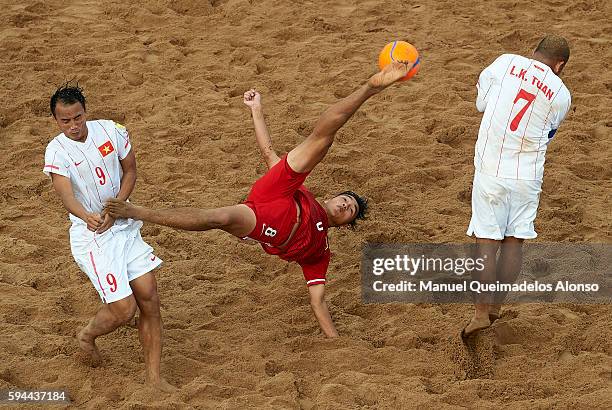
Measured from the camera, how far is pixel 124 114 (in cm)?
973

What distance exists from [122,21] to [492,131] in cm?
580

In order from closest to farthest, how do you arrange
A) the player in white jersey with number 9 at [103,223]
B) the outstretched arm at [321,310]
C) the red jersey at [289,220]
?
the player in white jersey with number 9 at [103,223] → the red jersey at [289,220] → the outstretched arm at [321,310]

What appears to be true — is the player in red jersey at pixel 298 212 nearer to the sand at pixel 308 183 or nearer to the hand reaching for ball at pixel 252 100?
the hand reaching for ball at pixel 252 100

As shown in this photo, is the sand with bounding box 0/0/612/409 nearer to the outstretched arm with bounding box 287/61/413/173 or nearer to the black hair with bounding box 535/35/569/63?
the outstretched arm with bounding box 287/61/413/173

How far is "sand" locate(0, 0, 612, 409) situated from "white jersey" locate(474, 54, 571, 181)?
1.16 m

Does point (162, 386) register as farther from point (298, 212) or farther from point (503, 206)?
point (503, 206)

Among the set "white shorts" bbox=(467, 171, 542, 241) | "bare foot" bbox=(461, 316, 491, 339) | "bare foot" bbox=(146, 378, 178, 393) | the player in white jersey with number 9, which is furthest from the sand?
"white shorts" bbox=(467, 171, 542, 241)

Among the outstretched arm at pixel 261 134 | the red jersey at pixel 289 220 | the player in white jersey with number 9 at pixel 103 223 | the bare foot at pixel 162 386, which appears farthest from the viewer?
the outstretched arm at pixel 261 134

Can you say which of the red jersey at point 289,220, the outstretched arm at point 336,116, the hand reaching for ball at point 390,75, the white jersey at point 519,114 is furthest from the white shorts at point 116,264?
the white jersey at point 519,114

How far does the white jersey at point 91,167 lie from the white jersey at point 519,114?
224 centimetres

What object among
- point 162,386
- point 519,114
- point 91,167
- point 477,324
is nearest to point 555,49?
point 519,114

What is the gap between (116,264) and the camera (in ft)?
20.5

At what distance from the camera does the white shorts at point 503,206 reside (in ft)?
21.5

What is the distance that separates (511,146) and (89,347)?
2857 millimetres
